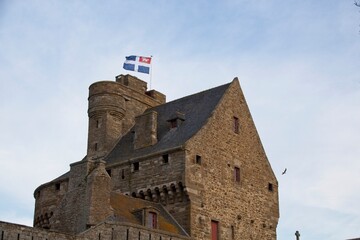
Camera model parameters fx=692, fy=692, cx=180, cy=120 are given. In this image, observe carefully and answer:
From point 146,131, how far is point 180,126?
2.06 metres

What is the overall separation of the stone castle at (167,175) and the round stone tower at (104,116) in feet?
0.21

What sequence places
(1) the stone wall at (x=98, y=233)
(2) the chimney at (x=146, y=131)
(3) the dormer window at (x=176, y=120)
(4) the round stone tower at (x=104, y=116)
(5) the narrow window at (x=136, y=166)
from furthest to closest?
(4) the round stone tower at (x=104, y=116) → (3) the dormer window at (x=176, y=120) → (2) the chimney at (x=146, y=131) → (5) the narrow window at (x=136, y=166) → (1) the stone wall at (x=98, y=233)

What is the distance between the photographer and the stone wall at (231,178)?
3625 cm

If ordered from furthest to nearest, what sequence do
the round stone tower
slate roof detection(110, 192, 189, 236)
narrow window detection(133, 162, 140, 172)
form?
the round stone tower, narrow window detection(133, 162, 140, 172), slate roof detection(110, 192, 189, 236)

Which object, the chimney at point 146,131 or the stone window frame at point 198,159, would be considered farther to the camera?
the chimney at point 146,131

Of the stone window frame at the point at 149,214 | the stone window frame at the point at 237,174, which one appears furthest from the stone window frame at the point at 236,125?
the stone window frame at the point at 149,214

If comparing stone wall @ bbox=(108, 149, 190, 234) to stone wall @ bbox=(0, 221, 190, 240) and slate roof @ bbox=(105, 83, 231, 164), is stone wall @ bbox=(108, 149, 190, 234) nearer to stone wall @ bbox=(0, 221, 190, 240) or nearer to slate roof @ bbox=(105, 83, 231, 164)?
slate roof @ bbox=(105, 83, 231, 164)

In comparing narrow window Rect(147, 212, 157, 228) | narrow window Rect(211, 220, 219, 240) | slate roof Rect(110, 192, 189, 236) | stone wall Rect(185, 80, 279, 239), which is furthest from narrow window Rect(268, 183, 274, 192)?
narrow window Rect(147, 212, 157, 228)

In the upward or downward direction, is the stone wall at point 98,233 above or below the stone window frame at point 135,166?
below

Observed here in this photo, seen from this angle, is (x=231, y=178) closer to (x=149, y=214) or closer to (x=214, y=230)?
(x=214, y=230)

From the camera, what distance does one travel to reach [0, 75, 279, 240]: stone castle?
3212cm

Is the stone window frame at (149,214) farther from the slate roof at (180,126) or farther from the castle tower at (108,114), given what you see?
the castle tower at (108,114)

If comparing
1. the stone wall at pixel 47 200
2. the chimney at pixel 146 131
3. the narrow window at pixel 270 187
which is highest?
the chimney at pixel 146 131

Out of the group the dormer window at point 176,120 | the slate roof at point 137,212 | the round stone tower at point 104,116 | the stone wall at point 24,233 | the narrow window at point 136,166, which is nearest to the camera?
the stone wall at point 24,233
